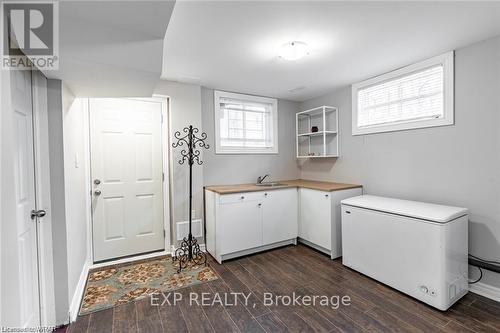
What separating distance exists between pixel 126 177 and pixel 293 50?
8.21ft

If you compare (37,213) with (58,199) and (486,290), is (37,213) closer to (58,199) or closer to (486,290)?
(58,199)

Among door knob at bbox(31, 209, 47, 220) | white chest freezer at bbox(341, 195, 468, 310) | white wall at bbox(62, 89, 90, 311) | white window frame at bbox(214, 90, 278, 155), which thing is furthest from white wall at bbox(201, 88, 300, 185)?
door knob at bbox(31, 209, 47, 220)

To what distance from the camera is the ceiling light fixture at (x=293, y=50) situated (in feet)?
6.91

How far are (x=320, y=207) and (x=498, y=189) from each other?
1.66 m

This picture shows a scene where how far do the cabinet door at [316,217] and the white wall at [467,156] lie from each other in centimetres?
78

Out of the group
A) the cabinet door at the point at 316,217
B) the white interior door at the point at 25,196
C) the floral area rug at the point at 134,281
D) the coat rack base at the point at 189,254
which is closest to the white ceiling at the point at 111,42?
the white interior door at the point at 25,196

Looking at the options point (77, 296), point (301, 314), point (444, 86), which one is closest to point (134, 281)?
point (77, 296)

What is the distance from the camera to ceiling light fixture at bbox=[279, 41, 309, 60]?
6.91 feet

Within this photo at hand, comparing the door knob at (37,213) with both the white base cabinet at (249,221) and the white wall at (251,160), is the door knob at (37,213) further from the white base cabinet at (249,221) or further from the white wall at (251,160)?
the white wall at (251,160)

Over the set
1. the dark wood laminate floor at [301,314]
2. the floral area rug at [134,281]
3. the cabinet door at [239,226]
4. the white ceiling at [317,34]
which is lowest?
the dark wood laminate floor at [301,314]

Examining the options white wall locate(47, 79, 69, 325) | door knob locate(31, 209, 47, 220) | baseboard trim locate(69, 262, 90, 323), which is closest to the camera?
door knob locate(31, 209, 47, 220)

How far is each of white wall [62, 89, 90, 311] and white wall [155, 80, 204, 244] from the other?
97 cm

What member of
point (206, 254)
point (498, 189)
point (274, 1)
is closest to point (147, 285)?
point (206, 254)

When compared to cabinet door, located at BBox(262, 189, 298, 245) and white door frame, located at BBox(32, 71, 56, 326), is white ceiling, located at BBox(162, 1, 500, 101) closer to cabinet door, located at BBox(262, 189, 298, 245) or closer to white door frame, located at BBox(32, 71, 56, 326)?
white door frame, located at BBox(32, 71, 56, 326)
